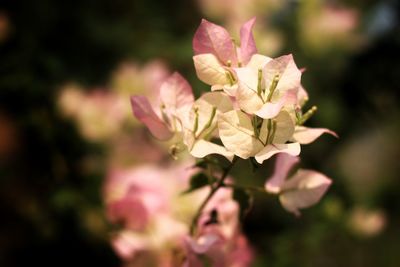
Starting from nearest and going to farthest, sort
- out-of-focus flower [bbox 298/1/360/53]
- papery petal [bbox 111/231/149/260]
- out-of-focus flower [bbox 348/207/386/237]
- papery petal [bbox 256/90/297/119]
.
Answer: papery petal [bbox 256/90/297/119] < papery petal [bbox 111/231/149/260] < out-of-focus flower [bbox 348/207/386/237] < out-of-focus flower [bbox 298/1/360/53]

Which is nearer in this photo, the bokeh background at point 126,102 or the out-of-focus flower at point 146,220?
the out-of-focus flower at point 146,220

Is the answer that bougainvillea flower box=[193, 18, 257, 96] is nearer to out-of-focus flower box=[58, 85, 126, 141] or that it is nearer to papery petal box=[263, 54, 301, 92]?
papery petal box=[263, 54, 301, 92]

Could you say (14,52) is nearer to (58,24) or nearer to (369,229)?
(58,24)

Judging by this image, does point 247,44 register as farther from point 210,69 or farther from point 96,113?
point 96,113

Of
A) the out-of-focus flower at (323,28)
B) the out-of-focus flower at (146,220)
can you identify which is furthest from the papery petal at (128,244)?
the out-of-focus flower at (323,28)

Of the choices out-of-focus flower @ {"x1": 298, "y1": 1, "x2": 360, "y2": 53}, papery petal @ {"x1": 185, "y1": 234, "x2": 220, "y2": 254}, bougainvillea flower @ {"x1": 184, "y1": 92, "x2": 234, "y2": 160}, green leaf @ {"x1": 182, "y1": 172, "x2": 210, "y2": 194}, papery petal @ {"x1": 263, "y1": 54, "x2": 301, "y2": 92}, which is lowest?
out-of-focus flower @ {"x1": 298, "y1": 1, "x2": 360, "y2": 53}

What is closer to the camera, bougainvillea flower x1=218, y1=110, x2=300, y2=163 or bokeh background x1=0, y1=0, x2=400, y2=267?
bougainvillea flower x1=218, y1=110, x2=300, y2=163

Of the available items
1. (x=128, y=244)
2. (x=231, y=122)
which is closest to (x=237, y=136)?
(x=231, y=122)

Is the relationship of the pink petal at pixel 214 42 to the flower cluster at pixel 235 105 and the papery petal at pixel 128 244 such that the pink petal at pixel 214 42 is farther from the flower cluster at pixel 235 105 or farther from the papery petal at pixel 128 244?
the papery petal at pixel 128 244

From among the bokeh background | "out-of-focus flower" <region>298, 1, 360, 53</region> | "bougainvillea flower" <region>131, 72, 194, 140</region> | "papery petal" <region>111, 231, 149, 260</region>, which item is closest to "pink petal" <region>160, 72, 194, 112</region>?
"bougainvillea flower" <region>131, 72, 194, 140</region>
